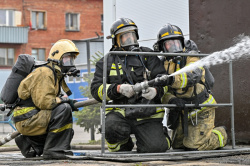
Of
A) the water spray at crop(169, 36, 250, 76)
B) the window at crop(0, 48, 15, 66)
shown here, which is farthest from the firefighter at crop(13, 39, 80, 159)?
the window at crop(0, 48, 15, 66)

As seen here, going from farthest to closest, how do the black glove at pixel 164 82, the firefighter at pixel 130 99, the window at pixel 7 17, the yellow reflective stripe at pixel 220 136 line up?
the window at pixel 7 17 → the yellow reflective stripe at pixel 220 136 → the firefighter at pixel 130 99 → the black glove at pixel 164 82

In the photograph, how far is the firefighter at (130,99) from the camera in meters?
6.40

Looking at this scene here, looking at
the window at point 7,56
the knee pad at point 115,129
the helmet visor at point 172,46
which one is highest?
the window at point 7,56

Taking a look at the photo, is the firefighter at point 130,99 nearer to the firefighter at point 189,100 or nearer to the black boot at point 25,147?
the firefighter at point 189,100

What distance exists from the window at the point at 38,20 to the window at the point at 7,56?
2.42 meters

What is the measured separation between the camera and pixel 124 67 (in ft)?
21.3

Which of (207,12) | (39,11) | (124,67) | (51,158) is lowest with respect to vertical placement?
(51,158)

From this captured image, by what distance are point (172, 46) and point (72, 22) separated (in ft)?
116

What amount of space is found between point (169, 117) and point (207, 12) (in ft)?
6.48

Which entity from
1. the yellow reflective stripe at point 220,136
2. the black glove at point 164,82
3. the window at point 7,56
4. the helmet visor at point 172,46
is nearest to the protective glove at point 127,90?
the black glove at point 164,82

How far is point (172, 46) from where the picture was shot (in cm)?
662

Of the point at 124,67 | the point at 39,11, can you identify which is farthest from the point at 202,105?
the point at 39,11

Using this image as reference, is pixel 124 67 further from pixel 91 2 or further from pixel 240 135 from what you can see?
pixel 91 2

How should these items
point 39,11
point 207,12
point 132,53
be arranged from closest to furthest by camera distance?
point 132,53
point 207,12
point 39,11
